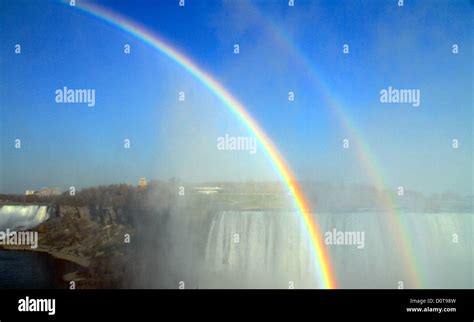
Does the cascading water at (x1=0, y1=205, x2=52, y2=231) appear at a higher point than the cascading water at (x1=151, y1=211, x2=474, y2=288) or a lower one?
higher

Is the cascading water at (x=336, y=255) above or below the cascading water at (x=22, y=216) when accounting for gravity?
below

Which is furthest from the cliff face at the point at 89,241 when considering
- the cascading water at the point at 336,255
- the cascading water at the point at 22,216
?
the cascading water at the point at 336,255

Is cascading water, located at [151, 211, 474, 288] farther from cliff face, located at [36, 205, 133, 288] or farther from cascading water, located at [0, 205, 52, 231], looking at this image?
cascading water, located at [0, 205, 52, 231]

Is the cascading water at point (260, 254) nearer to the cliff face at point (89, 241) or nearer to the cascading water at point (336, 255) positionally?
the cascading water at point (336, 255)

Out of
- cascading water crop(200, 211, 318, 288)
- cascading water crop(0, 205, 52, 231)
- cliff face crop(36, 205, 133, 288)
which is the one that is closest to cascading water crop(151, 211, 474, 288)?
cascading water crop(200, 211, 318, 288)

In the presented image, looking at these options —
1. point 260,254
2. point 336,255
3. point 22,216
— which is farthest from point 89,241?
point 336,255

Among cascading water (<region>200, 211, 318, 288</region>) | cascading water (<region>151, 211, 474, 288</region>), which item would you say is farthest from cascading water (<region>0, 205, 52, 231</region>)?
cascading water (<region>200, 211, 318, 288</region>)

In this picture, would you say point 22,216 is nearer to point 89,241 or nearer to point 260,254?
point 89,241

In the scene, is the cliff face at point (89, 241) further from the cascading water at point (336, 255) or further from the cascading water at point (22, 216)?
the cascading water at point (336, 255)
